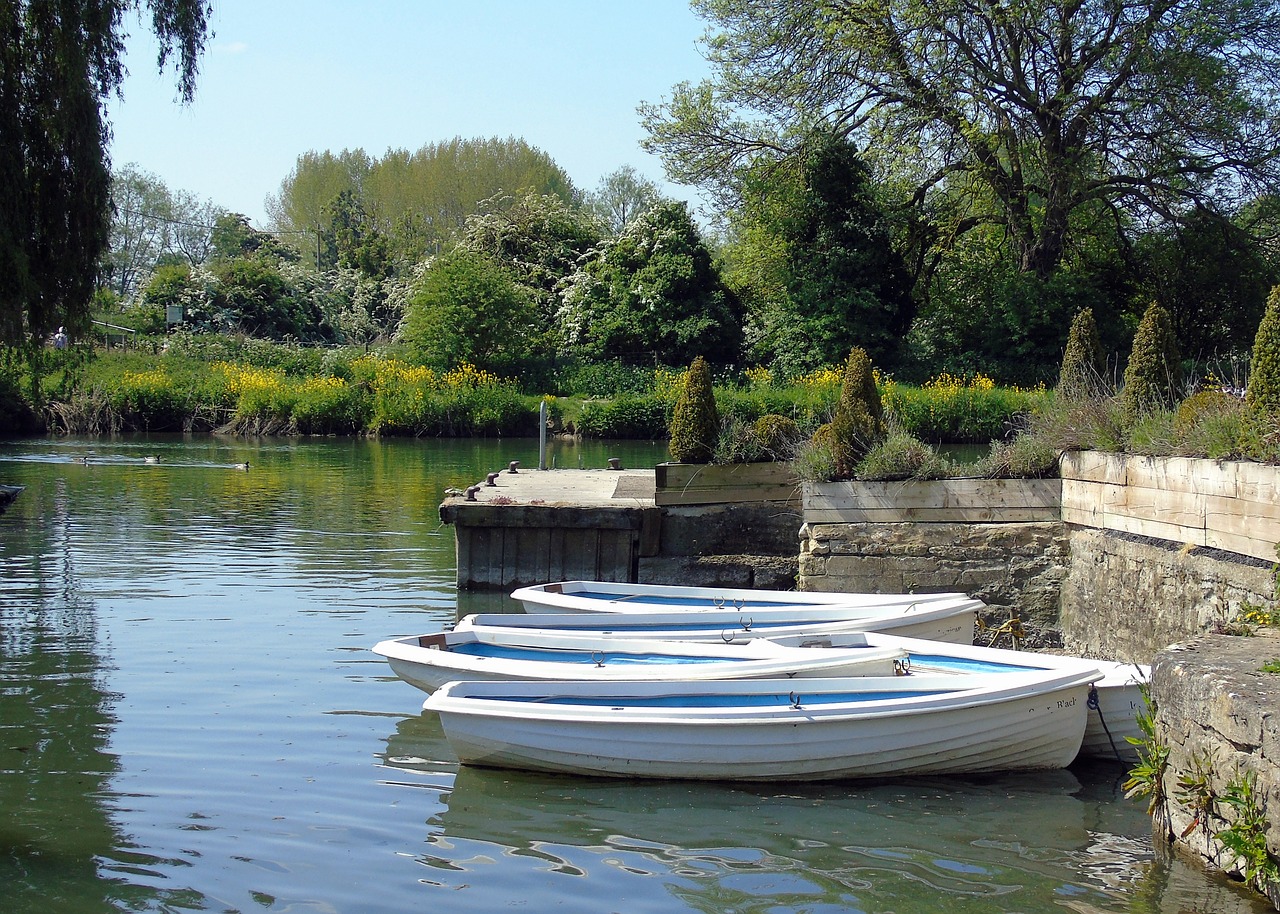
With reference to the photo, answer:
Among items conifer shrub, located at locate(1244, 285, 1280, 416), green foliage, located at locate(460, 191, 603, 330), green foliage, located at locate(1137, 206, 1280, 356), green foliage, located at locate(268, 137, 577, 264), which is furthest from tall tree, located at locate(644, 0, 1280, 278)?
green foliage, located at locate(268, 137, 577, 264)

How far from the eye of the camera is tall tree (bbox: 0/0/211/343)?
13.4m

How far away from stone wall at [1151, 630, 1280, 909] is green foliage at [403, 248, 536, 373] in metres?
35.4

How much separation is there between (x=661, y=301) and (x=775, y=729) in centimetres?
3191

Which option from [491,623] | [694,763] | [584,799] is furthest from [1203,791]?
[491,623]

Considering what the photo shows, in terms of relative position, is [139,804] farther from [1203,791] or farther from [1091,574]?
[1091,574]

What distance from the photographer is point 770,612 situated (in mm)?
9461

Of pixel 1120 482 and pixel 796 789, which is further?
pixel 1120 482

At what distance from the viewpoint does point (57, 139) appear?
13773mm

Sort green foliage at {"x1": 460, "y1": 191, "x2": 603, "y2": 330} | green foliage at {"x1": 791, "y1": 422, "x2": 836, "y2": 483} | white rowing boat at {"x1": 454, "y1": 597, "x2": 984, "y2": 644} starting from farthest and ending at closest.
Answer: green foliage at {"x1": 460, "y1": 191, "x2": 603, "y2": 330} < green foliage at {"x1": 791, "y1": 422, "x2": 836, "y2": 483} < white rowing boat at {"x1": 454, "y1": 597, "x2": 984, "y2": 644}

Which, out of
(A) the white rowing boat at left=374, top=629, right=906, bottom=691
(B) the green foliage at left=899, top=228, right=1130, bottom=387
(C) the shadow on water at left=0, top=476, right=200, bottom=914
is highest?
(B) the green foliage at left=899, top=228, right=1130, bottom=387

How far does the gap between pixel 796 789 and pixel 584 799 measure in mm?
1209

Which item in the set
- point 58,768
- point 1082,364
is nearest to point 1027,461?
point 1082,364

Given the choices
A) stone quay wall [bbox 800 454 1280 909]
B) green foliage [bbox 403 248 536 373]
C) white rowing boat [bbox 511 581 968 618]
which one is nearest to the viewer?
stone quay wall [bbox 800 454 1280 909]

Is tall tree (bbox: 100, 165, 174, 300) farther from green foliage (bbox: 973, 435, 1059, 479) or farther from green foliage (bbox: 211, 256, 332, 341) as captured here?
green foliage (bbox: 973, 435, 1059, 479)
